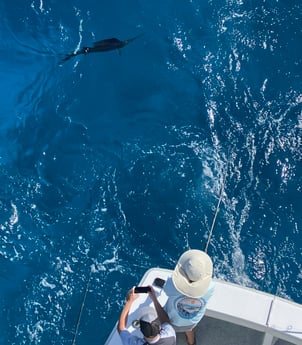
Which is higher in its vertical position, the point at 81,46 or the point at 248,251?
the point at 81,46

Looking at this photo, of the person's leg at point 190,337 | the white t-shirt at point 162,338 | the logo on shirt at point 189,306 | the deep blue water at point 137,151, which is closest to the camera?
the white t-shirt at point 162,338

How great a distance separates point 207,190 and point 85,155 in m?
1.90

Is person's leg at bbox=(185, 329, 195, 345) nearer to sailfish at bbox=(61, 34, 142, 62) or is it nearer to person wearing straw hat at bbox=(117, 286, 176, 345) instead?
person wearing straw hat at bbox=(117, 286, 176, 345)

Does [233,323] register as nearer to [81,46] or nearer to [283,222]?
[283,222]

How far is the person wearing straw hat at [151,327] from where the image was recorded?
413 centimetres

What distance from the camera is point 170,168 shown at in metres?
7.62

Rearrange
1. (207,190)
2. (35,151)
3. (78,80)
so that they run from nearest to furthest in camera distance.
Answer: (207,190)
(35,151)
(78,80)

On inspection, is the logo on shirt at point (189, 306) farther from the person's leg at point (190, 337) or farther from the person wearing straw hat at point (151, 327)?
the person's leg at point (190, 337)

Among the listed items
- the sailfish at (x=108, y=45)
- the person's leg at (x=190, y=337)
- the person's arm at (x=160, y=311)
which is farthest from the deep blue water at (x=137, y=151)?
the person's arm at (x=160, y=311)

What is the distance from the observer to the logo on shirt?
4.39 m

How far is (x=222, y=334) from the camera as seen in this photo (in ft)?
17.2

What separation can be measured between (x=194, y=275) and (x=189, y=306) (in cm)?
36

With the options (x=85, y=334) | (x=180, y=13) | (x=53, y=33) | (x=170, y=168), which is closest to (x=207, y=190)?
(x=170, y=168)

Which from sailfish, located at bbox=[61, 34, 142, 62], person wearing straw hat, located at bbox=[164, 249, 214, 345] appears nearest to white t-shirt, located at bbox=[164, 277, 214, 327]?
person wearing straw hat, located at bbox=[164, 249, 214, 345]
